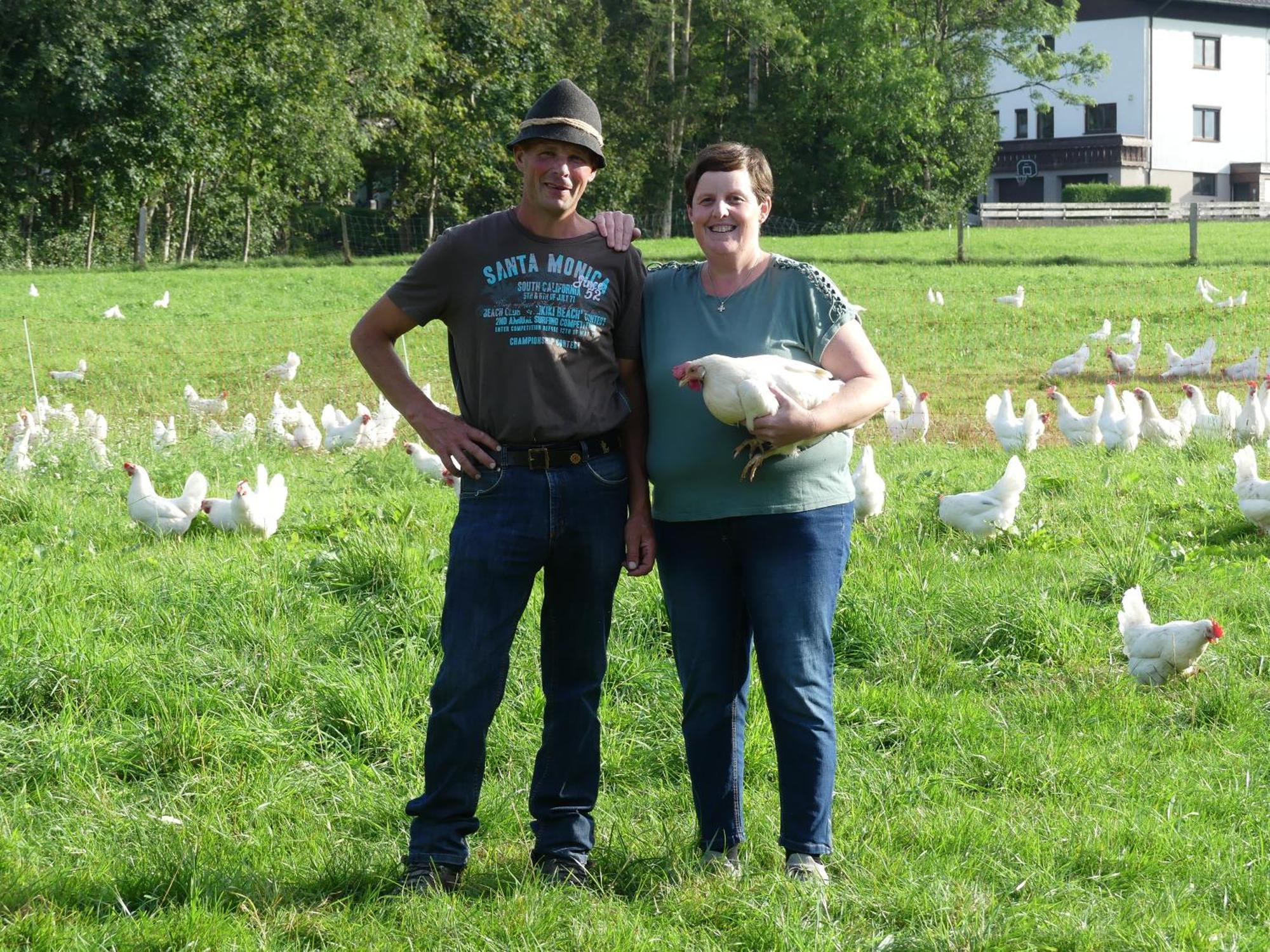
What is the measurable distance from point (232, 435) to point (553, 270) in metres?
8.00

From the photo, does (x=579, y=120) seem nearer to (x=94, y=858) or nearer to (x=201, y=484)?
(x=94, y=858)

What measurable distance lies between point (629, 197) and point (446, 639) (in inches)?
1643

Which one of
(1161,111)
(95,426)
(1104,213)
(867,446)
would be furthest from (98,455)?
(1161,111)

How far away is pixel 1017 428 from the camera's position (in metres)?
9.77

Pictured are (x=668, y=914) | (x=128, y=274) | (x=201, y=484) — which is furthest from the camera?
(x=128, y=274)

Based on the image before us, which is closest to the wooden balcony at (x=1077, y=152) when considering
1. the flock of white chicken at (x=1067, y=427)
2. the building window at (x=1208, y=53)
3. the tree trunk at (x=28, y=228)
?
the building window at (x=1208, y=53)

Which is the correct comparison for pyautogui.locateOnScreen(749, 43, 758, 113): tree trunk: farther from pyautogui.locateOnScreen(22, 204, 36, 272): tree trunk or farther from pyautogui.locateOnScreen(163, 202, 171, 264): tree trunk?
pyautogui.locateOnScreen(22, 204, 36, 272): tree trunk

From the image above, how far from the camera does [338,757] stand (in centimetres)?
425

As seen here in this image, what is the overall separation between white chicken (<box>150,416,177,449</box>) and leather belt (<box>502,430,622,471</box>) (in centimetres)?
735

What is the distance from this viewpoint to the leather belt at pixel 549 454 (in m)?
3.28

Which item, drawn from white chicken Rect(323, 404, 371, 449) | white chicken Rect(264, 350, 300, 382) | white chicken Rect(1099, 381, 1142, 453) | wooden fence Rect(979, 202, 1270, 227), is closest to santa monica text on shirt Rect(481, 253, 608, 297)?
white chicken Rect(1099, 381, 1142, 453)

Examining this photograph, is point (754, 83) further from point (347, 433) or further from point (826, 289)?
point (826, 289)

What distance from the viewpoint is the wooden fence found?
39.2m

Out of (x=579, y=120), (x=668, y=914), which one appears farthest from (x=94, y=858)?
(x=579, y=120)
